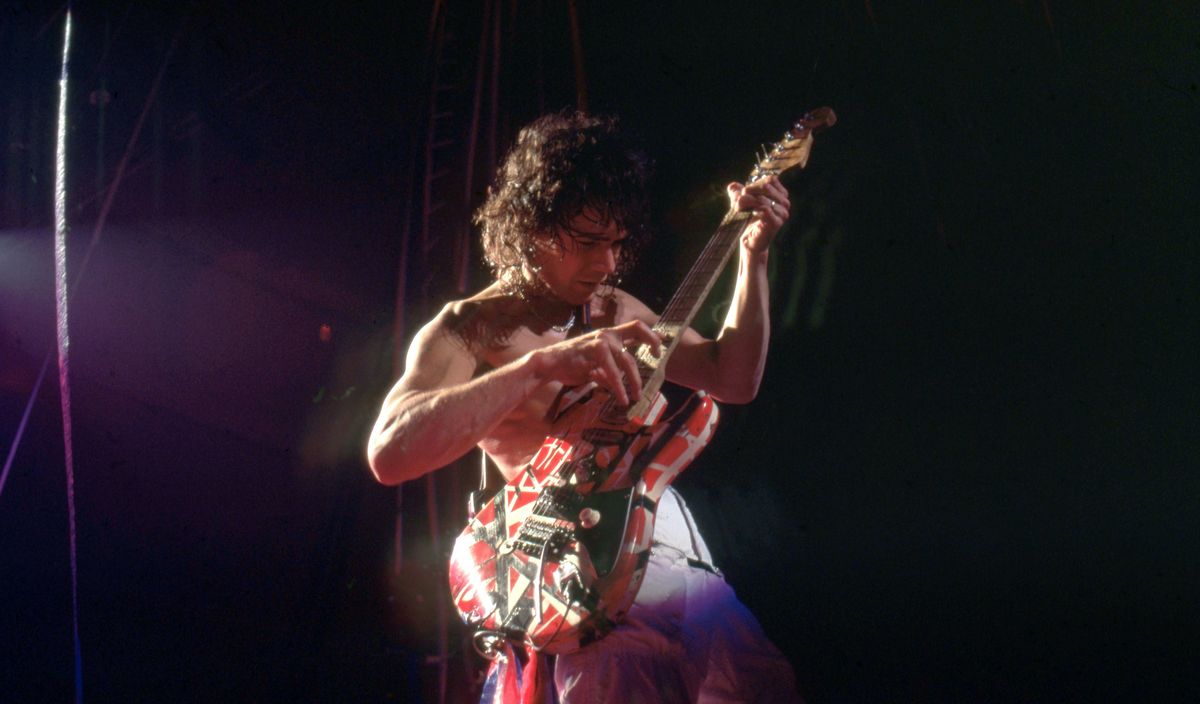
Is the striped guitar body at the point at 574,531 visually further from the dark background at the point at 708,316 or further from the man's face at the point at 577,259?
the dark background at the point at 708,316

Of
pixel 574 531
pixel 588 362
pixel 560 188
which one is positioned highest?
pixel 560 188

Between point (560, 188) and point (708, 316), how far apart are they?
0.76 metres

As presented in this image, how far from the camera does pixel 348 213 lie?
277 cm

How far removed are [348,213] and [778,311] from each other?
173 centimetres

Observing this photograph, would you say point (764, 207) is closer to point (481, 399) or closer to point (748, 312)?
point (748, 312)

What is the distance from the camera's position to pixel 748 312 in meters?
2.02

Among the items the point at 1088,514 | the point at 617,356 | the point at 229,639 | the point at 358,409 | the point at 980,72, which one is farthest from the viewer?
the point at 358,409

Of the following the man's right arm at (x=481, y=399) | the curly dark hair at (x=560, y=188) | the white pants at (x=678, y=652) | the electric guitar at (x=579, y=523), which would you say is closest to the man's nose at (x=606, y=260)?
the curly dark hair at (x=560, y=188)

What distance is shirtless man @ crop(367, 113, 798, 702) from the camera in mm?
1580

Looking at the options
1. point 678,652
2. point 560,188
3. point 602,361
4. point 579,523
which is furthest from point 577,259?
point 678,652

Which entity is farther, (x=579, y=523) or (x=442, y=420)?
(x=442, y=420)

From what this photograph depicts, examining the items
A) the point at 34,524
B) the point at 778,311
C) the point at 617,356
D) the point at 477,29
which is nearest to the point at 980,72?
the point at 778,311

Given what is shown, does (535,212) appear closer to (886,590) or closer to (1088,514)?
(886,590)

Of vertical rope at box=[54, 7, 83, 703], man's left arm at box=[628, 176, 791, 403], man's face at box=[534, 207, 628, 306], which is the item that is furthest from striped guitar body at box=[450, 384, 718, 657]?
vertical rope at box=[54, 7, 83, 703]
